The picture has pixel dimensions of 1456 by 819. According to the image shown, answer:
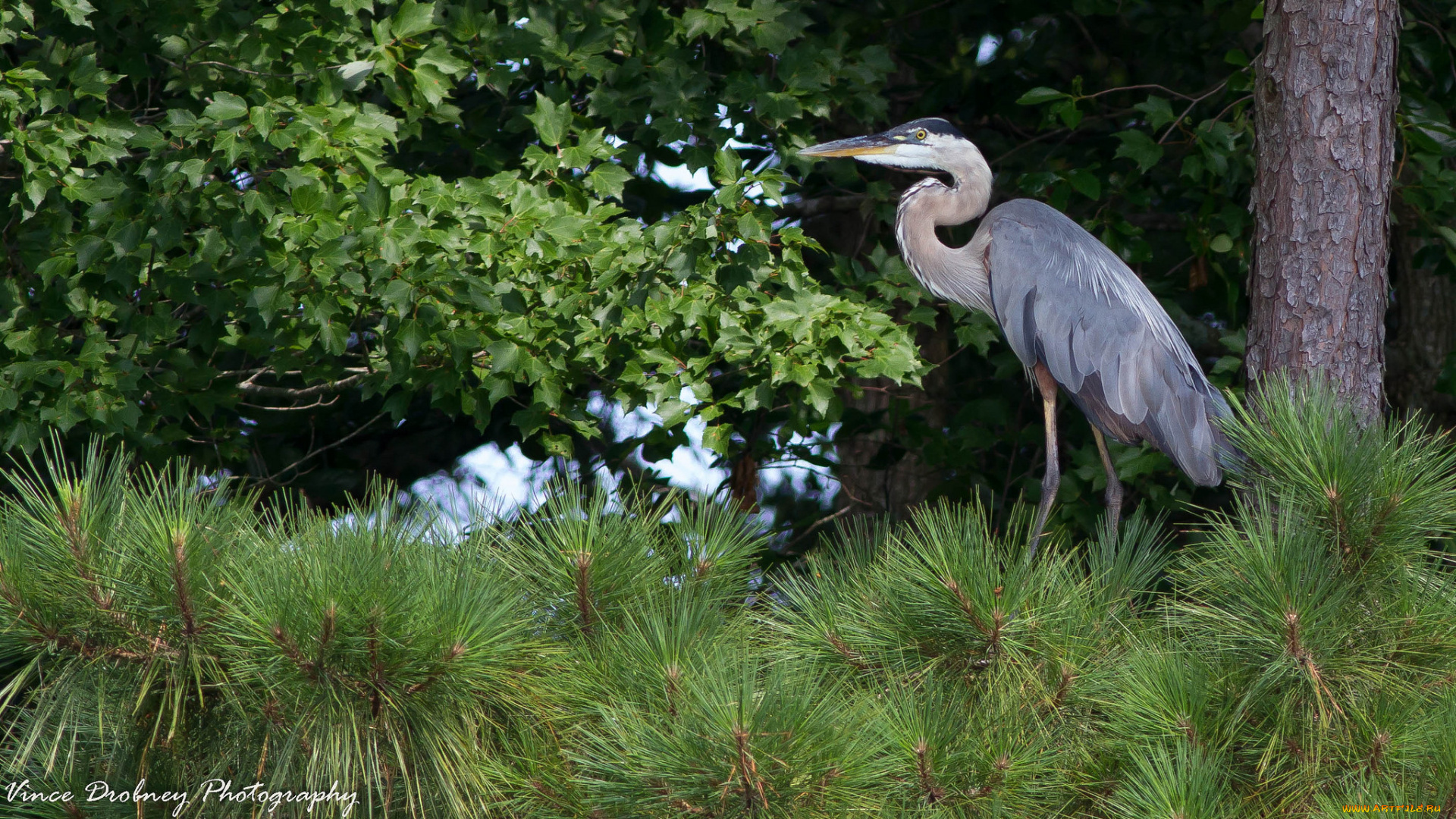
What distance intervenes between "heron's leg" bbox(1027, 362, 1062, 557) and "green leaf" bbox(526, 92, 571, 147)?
5.29 ft

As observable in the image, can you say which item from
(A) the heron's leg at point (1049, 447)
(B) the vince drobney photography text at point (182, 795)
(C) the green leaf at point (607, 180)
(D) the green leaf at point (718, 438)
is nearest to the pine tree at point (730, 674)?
(B) the vince drobney photography text at point (182, 795)

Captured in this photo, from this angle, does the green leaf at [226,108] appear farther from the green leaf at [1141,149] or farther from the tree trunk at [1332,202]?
the tree trunk at [1332,202]

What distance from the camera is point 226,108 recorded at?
10.3 ft

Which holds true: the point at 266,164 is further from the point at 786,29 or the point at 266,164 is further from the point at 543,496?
the point at 543,496

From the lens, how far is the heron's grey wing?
12.3 feet

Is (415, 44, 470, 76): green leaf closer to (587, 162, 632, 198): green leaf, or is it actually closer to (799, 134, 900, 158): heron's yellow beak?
(587, 162, 632, 198): green leaf

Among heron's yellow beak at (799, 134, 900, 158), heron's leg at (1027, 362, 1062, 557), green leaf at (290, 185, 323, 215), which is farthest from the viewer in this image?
heron's yellow beak at (799, 134, 900, 158)

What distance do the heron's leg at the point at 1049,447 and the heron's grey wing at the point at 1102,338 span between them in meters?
0.07

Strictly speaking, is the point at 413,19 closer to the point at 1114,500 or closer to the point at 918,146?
the point at 918,146

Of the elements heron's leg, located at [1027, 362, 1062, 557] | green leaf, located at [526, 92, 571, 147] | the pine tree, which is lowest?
the pine tree

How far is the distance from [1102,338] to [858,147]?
95 centimetres

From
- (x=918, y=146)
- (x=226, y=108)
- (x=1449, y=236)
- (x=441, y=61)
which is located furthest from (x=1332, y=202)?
(x=226, y=108)

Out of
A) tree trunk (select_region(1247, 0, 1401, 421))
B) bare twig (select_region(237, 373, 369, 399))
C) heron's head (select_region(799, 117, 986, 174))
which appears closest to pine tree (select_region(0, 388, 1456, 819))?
tree trunk (select_region(1247, 0, 1401, 421))

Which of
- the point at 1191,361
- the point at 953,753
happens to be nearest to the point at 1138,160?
the point at 1191,361
